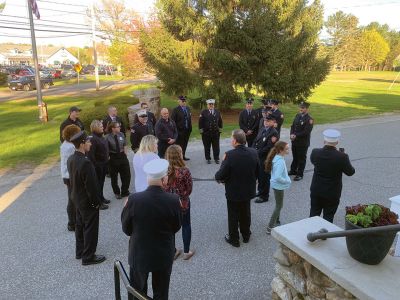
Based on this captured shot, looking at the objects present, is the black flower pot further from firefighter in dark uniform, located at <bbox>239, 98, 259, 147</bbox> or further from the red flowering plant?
firefighter in dark uniform, located at <bbox>239, 98, 259, 147</bbox>

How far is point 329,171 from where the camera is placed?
4.88 meters

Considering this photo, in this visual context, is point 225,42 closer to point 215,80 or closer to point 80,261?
point 215,80

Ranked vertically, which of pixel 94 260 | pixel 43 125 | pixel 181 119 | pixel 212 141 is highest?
pixel 181 119

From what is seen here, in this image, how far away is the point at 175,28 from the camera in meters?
16.7

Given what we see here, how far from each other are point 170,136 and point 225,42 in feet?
29.1

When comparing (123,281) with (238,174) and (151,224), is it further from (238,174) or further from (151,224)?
(238,174)

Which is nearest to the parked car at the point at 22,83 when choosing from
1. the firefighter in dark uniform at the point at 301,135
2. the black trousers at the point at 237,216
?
the firefighter in dark uniform at the point at 301,135

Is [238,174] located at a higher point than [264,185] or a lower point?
higher

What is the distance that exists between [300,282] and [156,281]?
1517 millimetres

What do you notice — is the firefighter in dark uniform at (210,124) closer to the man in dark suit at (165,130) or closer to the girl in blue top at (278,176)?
the man in dark suit at (165,130)

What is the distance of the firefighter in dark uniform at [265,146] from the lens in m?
6.96

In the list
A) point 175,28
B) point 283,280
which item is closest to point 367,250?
point 283,280

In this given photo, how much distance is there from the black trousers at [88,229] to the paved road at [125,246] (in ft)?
0.77

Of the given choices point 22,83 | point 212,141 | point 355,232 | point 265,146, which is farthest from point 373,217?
point 22,83
